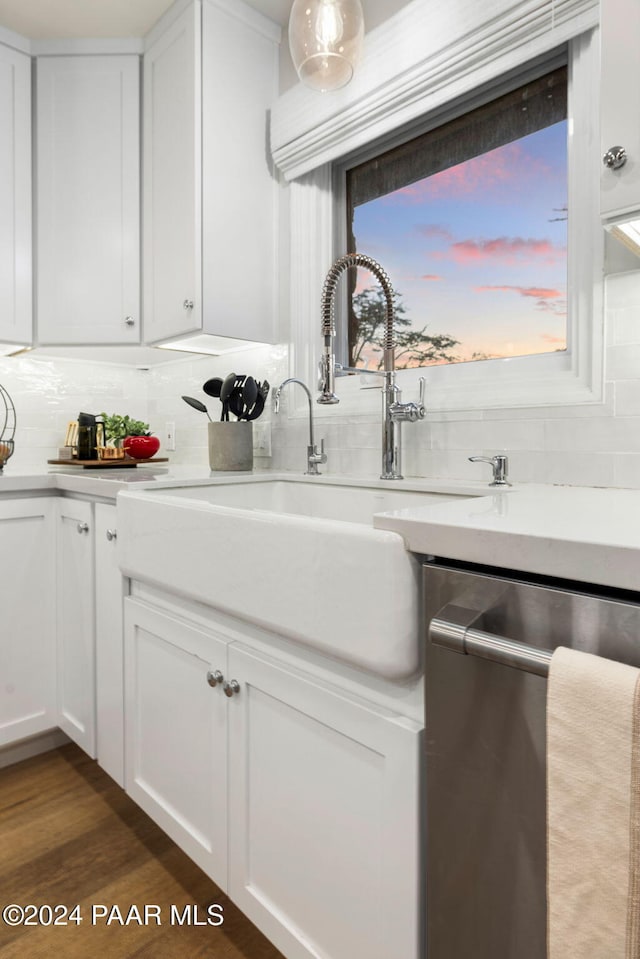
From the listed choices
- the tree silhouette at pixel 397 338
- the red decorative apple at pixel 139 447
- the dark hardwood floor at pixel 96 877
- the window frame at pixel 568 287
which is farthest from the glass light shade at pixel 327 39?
the dark hardwood floor at pixel 96 877

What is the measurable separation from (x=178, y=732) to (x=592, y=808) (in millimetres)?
924

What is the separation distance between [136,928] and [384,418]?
128cm

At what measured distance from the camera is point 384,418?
1.53m

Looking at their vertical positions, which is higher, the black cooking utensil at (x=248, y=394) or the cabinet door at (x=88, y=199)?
the cabinet door at (x=88, y=199)

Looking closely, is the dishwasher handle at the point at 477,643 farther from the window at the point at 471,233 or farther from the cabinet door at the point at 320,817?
the window at the point at 471,233

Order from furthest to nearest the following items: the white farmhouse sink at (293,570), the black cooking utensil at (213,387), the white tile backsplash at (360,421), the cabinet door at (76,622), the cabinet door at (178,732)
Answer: the black cooking utensil at (213,387) < the cabinet door at (76,622) < the white tile backsplash at (360,421) < the cabinet door at (178,732) < the white farmhouse sink at (293,570)

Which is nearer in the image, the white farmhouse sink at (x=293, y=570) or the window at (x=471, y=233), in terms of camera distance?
the white farmhouse sink at (x=293, y=570)

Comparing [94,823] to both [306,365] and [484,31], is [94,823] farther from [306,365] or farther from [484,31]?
[484,31]

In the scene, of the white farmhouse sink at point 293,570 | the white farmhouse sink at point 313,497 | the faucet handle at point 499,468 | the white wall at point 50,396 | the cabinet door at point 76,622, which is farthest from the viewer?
the white wall at point 50,396

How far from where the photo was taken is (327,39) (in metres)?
1.44

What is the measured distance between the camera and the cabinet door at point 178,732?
1.09m

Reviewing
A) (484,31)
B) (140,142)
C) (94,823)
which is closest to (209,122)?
(140,142)

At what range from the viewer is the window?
1.44 meters

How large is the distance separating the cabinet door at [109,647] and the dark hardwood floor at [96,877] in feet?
0.54
